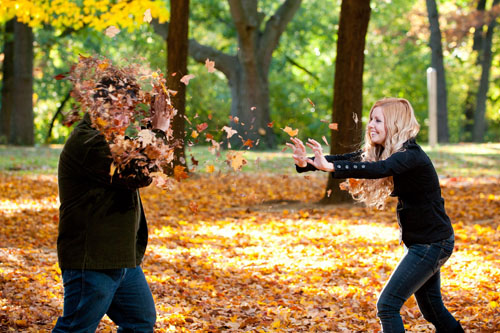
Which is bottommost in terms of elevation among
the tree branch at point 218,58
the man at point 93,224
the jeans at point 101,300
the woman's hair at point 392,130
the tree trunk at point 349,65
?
the jeans at point 101,300

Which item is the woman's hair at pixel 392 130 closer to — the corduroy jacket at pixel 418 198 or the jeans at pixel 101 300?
the corduroy jacket at pixel 418 198

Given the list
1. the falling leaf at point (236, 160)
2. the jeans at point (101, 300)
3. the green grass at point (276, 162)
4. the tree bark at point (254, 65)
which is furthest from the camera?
the tree bark at point (254, 65)

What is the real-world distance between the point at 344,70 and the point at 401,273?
7616 mm

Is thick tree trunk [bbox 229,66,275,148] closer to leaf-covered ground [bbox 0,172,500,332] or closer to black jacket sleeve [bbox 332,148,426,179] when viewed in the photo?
leaf-covered ground [bbox 0,172,500,332]

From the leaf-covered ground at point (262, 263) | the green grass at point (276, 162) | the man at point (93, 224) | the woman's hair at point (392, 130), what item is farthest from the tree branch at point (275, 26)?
the man at point (93, 224)

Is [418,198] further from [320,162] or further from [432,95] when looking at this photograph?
[432,95]

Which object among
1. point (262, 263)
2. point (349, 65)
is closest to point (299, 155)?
point (262, 263)

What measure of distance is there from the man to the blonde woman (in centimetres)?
126

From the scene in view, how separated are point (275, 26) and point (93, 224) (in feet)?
72.3

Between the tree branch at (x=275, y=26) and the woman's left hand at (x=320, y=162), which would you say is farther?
the tree branch at (x=275, y=26)

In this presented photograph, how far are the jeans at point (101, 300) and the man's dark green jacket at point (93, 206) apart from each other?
0.06 m

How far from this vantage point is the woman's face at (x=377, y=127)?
4.24 metres

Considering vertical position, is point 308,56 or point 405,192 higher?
point 308,56

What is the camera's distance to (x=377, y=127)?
4.25m
